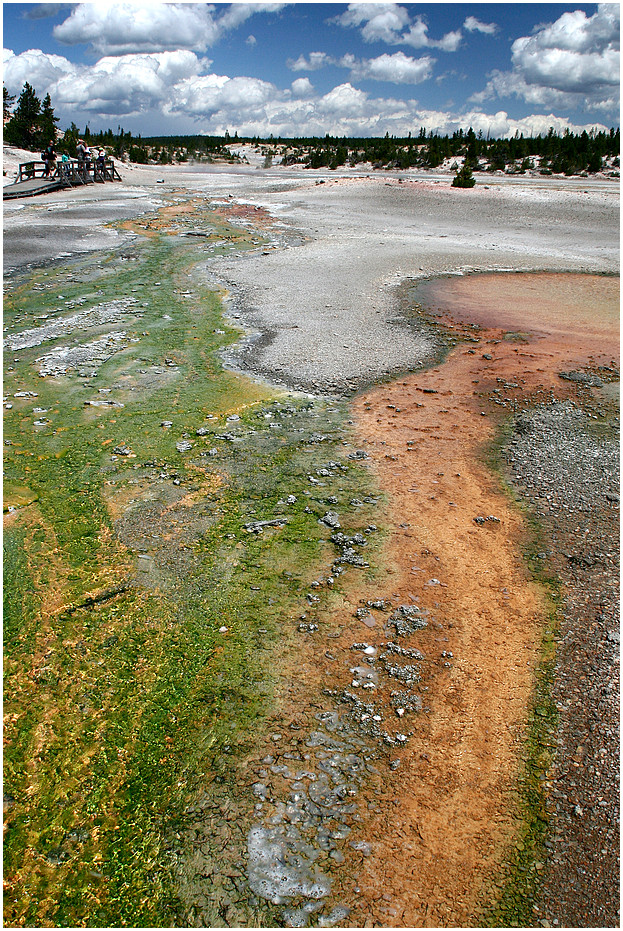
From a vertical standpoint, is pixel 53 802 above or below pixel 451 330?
below

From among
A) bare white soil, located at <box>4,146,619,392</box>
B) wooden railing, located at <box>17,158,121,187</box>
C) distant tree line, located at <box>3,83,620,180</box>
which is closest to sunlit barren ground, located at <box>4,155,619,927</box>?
bare white soil, located at <box>4,146,619,392</box>

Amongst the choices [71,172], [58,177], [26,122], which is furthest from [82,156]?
[26,122]

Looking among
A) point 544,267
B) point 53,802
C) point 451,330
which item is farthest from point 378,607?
point 544,267

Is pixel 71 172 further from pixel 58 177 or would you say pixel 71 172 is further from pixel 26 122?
pixel 26 122

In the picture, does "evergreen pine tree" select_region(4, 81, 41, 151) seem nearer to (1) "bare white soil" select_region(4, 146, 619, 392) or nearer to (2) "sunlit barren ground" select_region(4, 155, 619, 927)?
(1) "bare white soil" select_region(4, 146, 619, 392)

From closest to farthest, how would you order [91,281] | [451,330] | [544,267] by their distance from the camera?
[451,330] → [91,281] → [544,267]

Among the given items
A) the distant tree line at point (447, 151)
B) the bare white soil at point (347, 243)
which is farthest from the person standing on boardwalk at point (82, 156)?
the distant tree line at point (447, 151)

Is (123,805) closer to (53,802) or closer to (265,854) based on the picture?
(53,802)
